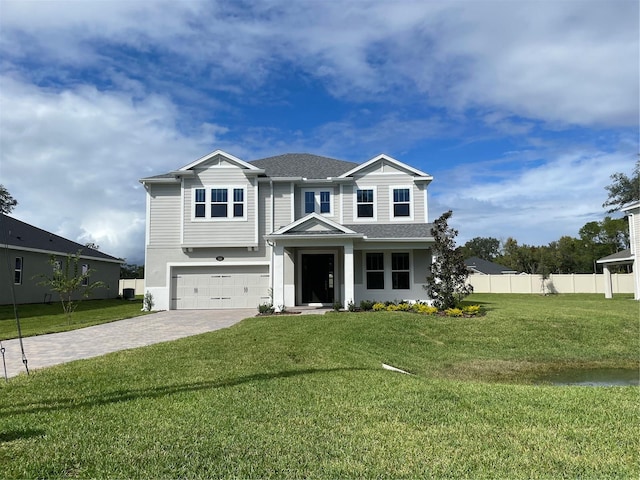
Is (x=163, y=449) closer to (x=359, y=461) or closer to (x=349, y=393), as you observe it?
(x=359, y=461)

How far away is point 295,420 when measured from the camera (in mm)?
5000

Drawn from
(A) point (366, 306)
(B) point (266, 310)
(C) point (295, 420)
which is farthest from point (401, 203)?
(C) point (295, 420)

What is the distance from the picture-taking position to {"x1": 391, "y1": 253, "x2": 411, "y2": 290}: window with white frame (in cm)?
2000

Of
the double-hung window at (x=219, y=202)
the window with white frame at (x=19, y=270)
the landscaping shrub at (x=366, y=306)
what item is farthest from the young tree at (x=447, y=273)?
the window with white frame at (x=19, y=270)

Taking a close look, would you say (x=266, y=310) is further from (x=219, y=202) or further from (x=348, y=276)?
(x=219, y=202)

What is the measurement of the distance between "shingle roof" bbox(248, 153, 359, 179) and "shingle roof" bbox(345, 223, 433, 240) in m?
3.12

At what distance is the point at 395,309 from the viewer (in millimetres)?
17391

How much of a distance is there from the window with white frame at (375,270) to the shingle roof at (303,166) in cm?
431

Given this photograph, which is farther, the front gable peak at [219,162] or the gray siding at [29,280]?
the gray siding at [29,280]

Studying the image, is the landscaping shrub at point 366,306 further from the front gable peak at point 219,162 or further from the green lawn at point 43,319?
the green lawn at point 43,319

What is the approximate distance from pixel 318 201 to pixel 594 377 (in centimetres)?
1386

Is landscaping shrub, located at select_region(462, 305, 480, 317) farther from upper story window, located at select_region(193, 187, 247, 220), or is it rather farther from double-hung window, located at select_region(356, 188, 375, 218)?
upper story window, located at select_region(193, 187, 247, 220)

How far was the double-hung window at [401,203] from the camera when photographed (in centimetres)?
2094

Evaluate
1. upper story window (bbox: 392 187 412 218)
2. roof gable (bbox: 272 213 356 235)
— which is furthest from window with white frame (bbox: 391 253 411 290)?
roof gable (bbox: 272 213 356 235)
